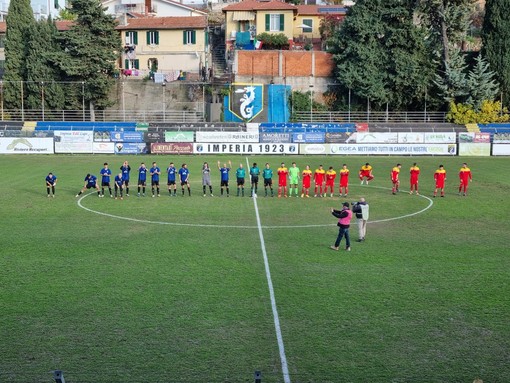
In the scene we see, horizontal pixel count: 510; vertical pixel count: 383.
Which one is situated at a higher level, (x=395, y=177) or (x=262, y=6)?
(x=262, y=6)

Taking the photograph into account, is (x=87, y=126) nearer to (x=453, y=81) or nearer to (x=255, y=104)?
(x=255, y=104)

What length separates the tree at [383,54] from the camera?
195ft

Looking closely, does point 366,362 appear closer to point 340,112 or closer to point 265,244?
point 265,244

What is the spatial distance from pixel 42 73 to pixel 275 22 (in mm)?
25514

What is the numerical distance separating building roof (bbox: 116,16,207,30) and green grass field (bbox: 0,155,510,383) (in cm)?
4524

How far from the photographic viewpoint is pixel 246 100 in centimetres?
5988

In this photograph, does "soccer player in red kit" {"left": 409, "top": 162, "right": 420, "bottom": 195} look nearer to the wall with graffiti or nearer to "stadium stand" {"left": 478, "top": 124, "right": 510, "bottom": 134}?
"stadium stand" {"left": 478, "top": 124, "right": 510, "bottom": 134}

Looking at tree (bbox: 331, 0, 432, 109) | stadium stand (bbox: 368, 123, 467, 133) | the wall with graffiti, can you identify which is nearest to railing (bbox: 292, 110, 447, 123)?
tree (bbox: 331, 0, 432, 109)

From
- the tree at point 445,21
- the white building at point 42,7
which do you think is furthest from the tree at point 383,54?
the white building at point 42,7

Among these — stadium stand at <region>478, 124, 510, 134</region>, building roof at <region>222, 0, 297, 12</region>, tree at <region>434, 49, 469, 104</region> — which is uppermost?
building roof at <region>222, 0, 297, 12</region>

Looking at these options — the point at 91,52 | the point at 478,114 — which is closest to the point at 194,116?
the point at 91,52

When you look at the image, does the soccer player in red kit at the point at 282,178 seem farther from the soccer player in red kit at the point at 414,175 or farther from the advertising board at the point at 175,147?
the advertising board at the point at 175,147

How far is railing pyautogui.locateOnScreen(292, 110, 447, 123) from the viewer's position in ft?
200

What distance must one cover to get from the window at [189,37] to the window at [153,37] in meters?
2.97
